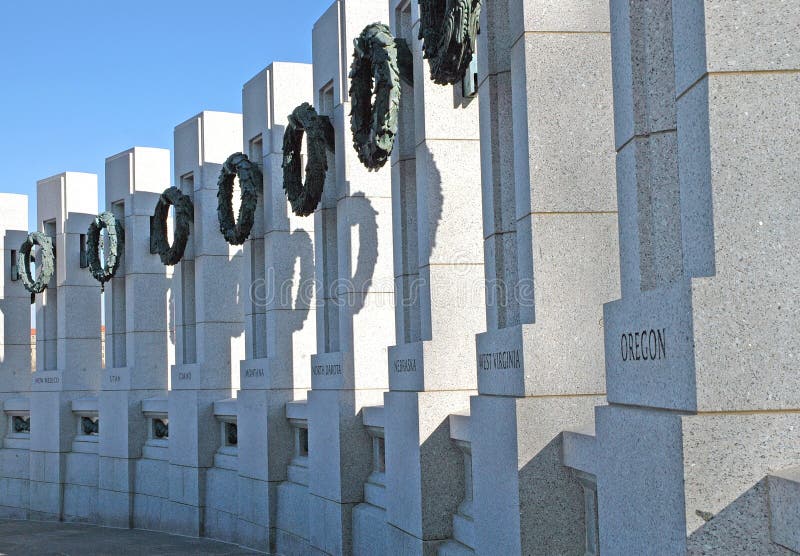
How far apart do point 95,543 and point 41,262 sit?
8591 millimetres

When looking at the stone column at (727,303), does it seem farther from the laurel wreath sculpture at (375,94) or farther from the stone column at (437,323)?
the laurel wreath sculpture at (375,94)

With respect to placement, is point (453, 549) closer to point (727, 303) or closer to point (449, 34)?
point (449, 34)

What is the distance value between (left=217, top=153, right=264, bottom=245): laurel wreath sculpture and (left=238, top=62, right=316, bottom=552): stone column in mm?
272

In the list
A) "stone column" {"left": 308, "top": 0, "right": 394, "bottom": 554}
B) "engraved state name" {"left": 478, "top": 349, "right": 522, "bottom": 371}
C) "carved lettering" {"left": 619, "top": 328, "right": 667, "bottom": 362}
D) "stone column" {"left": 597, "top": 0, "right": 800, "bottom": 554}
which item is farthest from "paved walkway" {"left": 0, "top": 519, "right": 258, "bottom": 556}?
"stone column" {"left": 597, "top": 0, "right": 800, "bottom": 554}

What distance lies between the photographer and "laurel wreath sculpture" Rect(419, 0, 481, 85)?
10109mm

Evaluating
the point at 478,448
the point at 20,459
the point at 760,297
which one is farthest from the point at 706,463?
the point at 20,459

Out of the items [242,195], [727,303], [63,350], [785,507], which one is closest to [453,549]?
[727,303]

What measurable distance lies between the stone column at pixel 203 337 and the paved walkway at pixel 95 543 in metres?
0.84

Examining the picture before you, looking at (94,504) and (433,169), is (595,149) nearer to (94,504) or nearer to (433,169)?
(433,169)

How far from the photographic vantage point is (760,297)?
5.51m

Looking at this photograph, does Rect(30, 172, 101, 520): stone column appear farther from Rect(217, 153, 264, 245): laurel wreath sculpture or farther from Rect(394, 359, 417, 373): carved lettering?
Rect(394, 359, 417, 373): carved lettering

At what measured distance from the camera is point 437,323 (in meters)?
12.8

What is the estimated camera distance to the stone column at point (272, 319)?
62.3ft

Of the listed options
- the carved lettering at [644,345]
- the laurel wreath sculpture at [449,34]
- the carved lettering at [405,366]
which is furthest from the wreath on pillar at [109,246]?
the carved lettering at [644,345]
